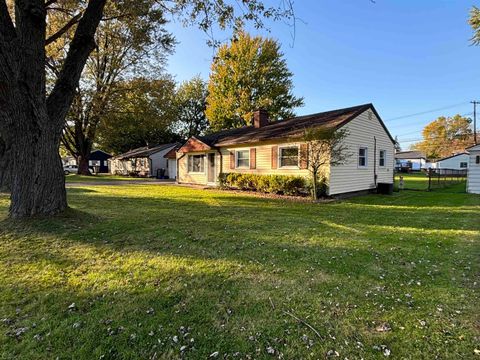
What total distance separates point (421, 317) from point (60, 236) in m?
6.10

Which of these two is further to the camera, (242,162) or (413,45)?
(413,45)

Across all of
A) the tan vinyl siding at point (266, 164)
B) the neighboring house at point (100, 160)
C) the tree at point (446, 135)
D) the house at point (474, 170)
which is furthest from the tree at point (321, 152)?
the tree at point (446, 135)

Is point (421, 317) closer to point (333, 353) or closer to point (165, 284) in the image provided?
point (333, 353)

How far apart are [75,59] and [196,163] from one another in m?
13.4

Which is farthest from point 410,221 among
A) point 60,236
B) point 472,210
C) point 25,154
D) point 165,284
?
point 25,154

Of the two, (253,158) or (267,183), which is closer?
(267,183)

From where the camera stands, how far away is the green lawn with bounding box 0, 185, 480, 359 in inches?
93.2

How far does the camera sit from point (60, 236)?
5.37 meters

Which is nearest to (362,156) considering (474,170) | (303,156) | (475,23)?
(303,156)

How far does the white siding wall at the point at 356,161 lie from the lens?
1237cm

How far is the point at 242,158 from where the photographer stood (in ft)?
52.7

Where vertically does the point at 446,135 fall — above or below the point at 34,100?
above

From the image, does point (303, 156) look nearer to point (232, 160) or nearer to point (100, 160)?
point (232, 160)

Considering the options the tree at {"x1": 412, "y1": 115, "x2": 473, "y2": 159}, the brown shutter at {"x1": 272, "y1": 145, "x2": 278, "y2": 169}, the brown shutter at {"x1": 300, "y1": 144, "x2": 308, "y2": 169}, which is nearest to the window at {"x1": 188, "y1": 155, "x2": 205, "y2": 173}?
the brown shutter at {"x1": 272, "y1": 145, "x2": 278, "y2": 169}
